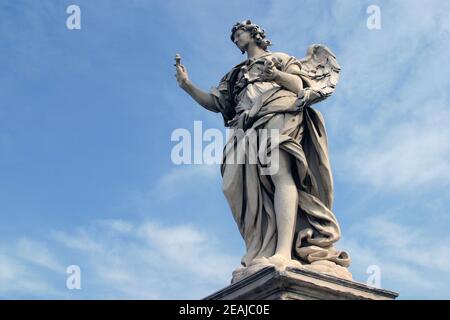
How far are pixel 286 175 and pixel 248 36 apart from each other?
233cm

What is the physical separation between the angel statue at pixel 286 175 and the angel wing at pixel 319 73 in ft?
0.04

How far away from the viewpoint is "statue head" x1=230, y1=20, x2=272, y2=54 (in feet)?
37.6

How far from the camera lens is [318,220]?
1019 centimetres

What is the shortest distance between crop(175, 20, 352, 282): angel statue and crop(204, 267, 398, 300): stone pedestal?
0.30 m

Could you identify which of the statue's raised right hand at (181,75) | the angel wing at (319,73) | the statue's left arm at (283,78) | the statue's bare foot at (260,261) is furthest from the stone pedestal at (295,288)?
the statue's raised right hand at (181,75)

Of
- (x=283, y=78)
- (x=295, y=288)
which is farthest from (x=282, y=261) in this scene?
(x=283, y=78)

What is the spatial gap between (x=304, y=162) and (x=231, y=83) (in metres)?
1.87

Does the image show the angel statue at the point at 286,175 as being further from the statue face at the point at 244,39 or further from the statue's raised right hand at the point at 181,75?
the statue's raised right hand at the point at 181,75

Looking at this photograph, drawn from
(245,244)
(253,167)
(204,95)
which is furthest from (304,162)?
(204,95)

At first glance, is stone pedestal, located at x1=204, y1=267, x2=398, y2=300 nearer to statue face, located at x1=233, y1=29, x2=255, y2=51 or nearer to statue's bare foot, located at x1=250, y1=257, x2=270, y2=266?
statue's bare foot, located at x1=250, y1=257, x2=270, y2=266

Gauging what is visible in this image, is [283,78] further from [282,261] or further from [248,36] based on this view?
[282,261]

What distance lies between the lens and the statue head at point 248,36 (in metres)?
11.5
